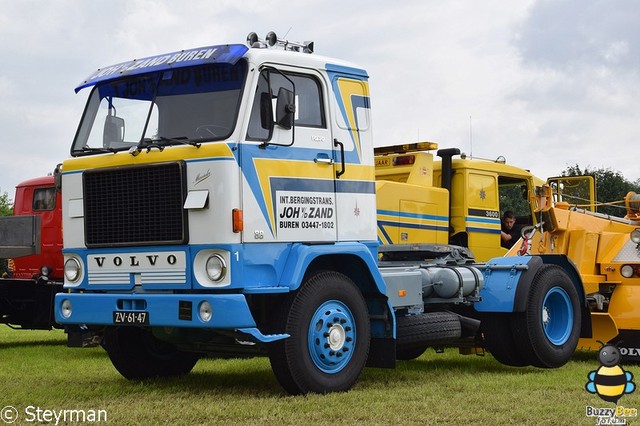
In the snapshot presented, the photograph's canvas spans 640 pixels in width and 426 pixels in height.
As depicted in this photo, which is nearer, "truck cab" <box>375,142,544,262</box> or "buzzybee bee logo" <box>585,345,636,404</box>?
"buzzybee bee logo" <box>585,345,636,404</box>

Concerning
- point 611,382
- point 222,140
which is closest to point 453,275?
point 611,382

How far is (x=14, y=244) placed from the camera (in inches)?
511

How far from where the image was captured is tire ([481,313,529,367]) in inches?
447

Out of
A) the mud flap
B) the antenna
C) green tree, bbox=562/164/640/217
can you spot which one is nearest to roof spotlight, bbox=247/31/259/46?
the antenna

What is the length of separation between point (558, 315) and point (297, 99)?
4.55 metres

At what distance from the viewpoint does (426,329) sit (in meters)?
10.4

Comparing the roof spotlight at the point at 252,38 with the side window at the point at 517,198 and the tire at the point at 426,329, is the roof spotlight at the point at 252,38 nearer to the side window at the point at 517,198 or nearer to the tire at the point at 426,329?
the tire at the point at 426,329

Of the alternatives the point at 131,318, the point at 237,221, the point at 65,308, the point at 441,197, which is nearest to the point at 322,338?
the point at 237,221

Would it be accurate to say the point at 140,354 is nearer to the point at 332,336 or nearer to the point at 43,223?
the point at 332,336

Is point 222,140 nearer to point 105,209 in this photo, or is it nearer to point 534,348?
point 105,209

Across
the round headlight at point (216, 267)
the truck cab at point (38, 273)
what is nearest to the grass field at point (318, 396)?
the round headlight at point (216, 267)

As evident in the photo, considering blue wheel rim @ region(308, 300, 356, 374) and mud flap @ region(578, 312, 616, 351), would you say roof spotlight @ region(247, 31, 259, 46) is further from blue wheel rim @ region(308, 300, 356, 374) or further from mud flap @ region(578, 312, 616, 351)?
mud flap @ region(578, 312, 616, 351)

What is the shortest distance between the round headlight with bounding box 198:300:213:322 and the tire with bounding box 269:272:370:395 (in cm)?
68

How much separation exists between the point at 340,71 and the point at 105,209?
2.64 metres
